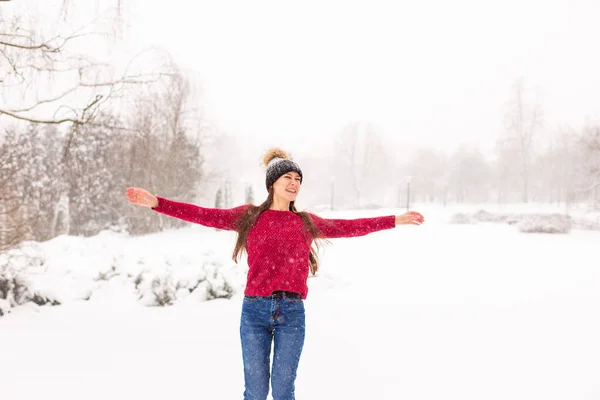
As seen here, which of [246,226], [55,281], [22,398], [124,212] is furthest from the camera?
[124,212]

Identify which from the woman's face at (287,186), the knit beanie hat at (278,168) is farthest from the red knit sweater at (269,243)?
the knit beanie hat at (278,168)

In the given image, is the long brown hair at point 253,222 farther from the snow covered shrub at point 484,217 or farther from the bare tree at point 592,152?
the snow covered shrub at point 484,217

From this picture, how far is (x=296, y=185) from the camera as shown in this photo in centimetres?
249

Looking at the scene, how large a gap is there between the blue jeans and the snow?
4.78 feet

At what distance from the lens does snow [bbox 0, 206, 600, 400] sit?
3703 millimetres

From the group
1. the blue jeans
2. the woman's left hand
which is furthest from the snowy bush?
the woman's left hand

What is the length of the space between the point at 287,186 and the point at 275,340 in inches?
35.9

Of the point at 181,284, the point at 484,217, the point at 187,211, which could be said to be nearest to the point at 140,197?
the point at 187,211

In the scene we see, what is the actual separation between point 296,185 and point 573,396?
3.25m

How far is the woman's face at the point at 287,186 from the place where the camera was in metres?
2.47

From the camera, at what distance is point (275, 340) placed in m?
2.24

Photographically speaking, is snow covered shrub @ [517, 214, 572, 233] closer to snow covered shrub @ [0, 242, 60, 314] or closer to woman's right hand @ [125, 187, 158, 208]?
snow covered shrub @ [0, 242, 60, 314]

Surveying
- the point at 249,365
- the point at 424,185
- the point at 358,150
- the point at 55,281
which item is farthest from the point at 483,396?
the point at 424,185

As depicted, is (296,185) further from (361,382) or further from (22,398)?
(22,398)
